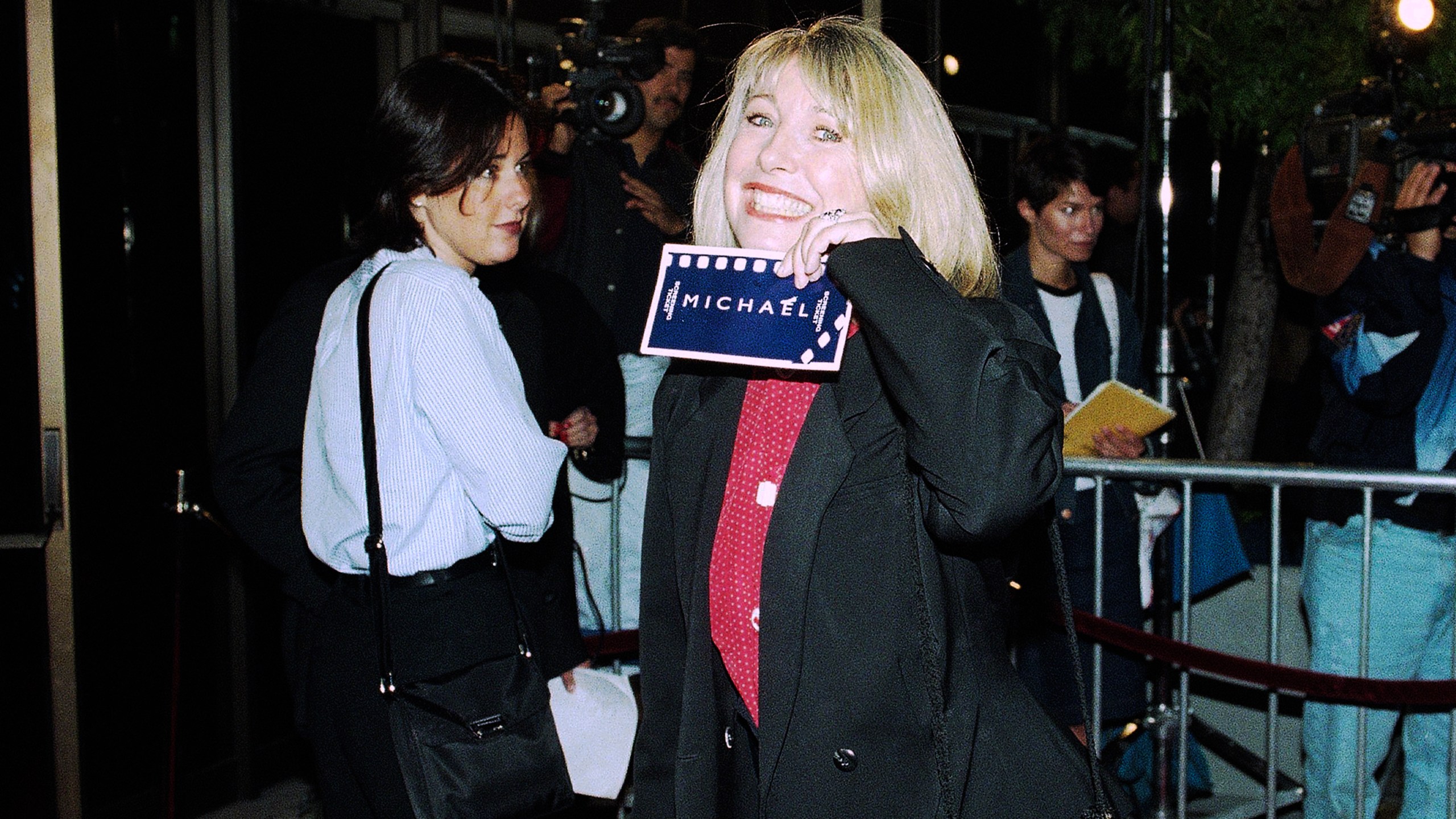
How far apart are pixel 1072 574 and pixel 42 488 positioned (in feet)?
11.1

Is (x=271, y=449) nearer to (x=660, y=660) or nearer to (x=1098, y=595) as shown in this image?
(x=660, y=660)

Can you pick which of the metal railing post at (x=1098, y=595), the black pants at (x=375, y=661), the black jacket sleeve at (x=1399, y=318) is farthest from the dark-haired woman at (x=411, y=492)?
the black jacket sleeve at (x=1399, y=318)

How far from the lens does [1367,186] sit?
3.86m

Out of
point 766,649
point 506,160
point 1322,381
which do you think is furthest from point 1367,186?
point 766,649

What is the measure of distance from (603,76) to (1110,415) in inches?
87.8

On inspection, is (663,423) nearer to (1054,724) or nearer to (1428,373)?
(1054,724)

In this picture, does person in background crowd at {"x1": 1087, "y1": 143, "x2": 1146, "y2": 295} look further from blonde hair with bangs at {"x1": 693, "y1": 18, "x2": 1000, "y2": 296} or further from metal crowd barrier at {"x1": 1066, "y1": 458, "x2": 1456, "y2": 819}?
blonde hair with bangs at {"x1": 693, "y1": 18, "x2": 1000, "y2": 296}

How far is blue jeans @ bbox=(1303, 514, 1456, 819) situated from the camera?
11.9ft

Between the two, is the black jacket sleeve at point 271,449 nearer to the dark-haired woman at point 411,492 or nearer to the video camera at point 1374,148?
the dark-haired woman at point 411,492

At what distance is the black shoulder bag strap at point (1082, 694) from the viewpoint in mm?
1680

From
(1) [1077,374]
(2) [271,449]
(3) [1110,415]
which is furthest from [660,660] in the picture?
(1) [1077,374]

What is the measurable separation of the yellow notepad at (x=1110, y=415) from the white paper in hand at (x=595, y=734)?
1833 millimetres

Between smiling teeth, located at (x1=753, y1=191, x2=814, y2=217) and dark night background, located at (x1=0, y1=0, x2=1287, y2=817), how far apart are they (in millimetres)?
2745

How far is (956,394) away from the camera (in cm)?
Answer: 152
